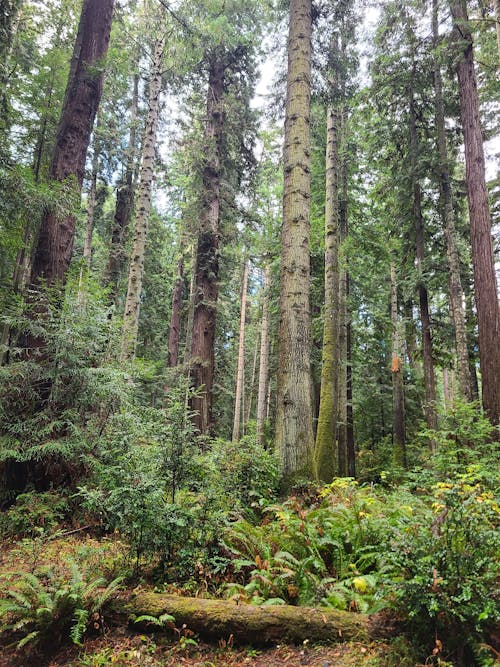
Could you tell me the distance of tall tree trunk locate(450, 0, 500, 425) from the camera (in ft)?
29.5

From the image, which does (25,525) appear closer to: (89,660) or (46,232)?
(89,660)

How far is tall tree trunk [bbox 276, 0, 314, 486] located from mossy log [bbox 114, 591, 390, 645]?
2.72 m

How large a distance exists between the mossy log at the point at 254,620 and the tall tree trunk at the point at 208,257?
295 inches

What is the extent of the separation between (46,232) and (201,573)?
18.8 ft

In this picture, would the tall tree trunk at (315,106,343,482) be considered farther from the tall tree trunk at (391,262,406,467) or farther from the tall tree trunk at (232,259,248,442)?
the tall tree trunk at (232,259,248,442)

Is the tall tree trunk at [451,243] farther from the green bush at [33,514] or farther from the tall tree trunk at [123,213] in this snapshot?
the tall tree trunk at [123,213]

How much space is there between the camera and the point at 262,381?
59.6ft

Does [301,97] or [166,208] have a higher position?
[166,208]

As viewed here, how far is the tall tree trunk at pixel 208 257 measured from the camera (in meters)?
11.3

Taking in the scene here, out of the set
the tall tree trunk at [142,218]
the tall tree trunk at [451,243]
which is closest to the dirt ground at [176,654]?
the tall tree trunk at [142,218]

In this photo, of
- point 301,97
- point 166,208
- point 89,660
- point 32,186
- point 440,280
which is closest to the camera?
point 89,660

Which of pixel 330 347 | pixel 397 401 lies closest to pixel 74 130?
pixel 330 347

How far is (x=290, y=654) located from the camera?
9.38 ft

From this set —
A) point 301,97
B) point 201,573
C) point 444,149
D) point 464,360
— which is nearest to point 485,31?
point 444,149
